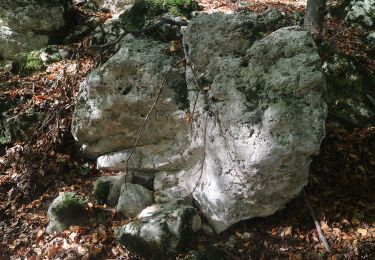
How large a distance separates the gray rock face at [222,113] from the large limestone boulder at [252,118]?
11 mm

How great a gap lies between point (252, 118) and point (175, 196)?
1.45 meters

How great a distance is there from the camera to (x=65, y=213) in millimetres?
4750

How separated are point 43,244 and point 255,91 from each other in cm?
305

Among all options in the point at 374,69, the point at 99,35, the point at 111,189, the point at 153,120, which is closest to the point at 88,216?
the point at 111,189

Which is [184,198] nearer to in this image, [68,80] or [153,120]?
[153,120]

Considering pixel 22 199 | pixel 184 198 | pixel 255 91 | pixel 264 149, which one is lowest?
pixel 22 199

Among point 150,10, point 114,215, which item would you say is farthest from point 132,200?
point 150,10

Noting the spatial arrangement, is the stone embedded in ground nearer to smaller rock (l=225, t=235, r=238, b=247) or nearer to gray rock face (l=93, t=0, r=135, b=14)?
smaller rock (l=225, t=235, r=238, b=247)

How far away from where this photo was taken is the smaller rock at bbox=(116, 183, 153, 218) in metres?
4.78

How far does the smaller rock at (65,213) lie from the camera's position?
15.5ft

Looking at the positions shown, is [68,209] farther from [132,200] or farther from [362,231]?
[362,231]

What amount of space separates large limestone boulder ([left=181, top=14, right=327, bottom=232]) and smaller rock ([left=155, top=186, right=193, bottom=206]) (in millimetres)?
108

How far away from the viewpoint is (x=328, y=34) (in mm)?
7809

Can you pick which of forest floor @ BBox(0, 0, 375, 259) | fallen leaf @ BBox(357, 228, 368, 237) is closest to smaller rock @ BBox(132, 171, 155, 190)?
forest floor @ BBox(0, 0, 375, 259)
